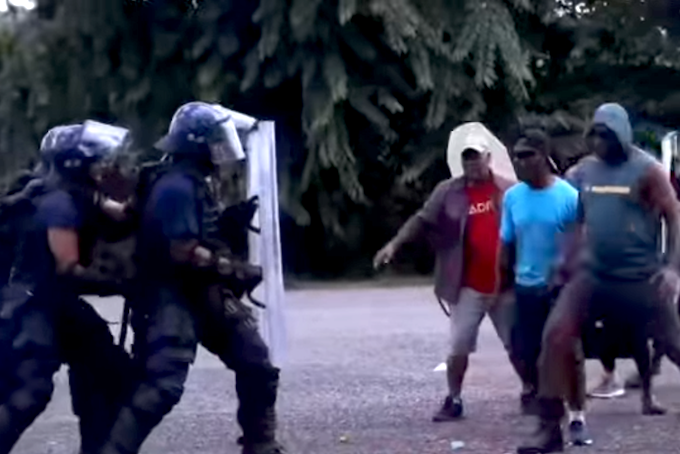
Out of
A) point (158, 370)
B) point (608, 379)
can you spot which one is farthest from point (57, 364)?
point (608, 379)

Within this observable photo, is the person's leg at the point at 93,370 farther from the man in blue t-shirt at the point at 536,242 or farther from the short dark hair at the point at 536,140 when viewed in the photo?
the short dark hair at the point at 536,140

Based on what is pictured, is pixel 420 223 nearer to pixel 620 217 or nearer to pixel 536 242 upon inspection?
pixel 536 242

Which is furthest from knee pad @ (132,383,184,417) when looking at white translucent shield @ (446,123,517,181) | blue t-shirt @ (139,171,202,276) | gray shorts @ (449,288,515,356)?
white translucent shield @ (446,123,517,181)

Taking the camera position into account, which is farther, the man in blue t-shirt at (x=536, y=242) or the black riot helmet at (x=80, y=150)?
the man in blue t-shirt at (x=536, y=242)

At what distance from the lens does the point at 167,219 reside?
343 inches

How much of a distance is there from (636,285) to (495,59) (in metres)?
18.6

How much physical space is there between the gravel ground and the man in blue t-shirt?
0.50 meters

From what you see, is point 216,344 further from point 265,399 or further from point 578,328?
point 578,328

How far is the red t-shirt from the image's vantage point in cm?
1100

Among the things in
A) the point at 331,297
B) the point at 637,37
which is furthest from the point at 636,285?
the point at 637,37

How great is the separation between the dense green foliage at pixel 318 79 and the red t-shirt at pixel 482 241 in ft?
51.7

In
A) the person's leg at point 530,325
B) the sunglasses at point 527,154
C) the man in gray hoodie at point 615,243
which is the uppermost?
the sunglasses at point 527,154

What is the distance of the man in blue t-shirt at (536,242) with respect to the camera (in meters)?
9.81

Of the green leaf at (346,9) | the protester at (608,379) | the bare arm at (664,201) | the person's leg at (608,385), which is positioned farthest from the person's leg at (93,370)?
the green leaf at (346,9)
